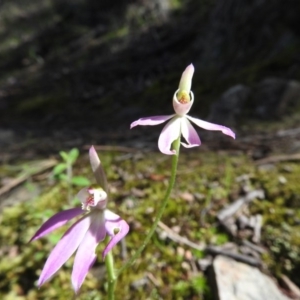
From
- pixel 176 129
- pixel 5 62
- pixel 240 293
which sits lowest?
pixel 240 293

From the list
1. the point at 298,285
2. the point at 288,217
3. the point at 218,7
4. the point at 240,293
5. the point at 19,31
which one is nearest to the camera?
the point at 240,293

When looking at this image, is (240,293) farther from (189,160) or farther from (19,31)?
(19,31)

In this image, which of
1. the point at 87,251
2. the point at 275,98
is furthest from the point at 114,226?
the point at 275,98

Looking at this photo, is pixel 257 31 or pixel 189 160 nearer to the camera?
pixel 189 160

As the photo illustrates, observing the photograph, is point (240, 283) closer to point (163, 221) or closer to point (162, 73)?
point (163, 221)

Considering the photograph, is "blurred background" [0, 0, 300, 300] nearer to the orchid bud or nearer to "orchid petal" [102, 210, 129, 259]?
"orchid petal" [102, 210, 129, 259]

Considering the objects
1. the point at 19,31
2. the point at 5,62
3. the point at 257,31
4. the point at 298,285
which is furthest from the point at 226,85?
the point at 19,31

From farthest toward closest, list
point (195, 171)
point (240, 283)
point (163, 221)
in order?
1. point (195, 171)
2. point (163, 221)
3. point (240, 283)
